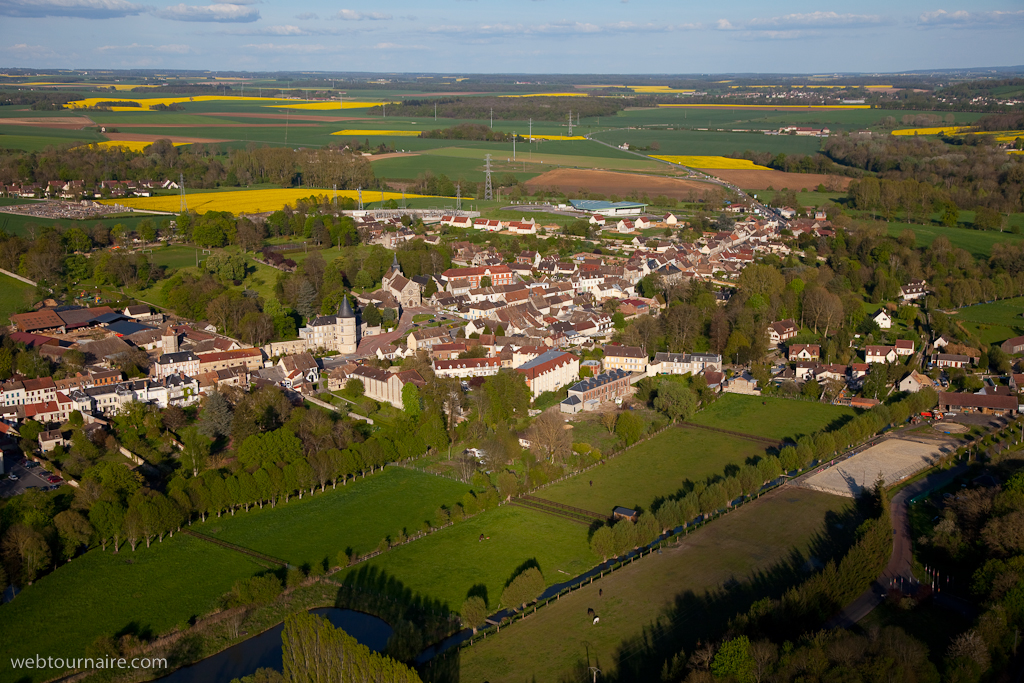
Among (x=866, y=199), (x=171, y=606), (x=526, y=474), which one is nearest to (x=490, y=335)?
(x=526, y=474)

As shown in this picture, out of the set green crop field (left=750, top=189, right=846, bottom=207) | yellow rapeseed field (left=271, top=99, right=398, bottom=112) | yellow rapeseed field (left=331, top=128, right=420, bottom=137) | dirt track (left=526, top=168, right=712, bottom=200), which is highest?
yellow rapeseed field (left=271, top=99, right=398, bottom=112)

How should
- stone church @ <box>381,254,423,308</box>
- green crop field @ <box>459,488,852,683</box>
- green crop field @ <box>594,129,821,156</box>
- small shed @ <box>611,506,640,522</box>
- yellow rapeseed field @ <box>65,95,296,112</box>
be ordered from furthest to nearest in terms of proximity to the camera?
1. yellow rapeseed field @ <box>65,95,296,112</box>
2. green crop field @ <box>594,129,821,156</box>
3. stone church @ <box>381,254,423,308</box>
4. small shed @ <box>611,506,640,522</box>
5. green crop field @ <box>459,488,852,683</box>

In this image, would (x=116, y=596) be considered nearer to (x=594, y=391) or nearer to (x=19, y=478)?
(x=19, y=478)

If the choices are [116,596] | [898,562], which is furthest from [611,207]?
[116,596]

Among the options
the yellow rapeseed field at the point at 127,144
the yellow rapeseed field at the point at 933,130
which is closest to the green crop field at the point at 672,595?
the yellow rapeseed field at the point at 127,144

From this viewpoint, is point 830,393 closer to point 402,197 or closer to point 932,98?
point 402,197

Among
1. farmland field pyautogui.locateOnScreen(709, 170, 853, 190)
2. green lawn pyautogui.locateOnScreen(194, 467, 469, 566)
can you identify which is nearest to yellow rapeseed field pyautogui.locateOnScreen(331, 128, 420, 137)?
farmland field pyautogui.locateOnScreen(709, 170, 853, 190)

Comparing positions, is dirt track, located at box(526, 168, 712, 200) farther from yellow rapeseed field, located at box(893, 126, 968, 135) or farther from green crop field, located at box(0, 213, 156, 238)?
yellow rapeseed field, located at box(893, 126, 968, 135)
